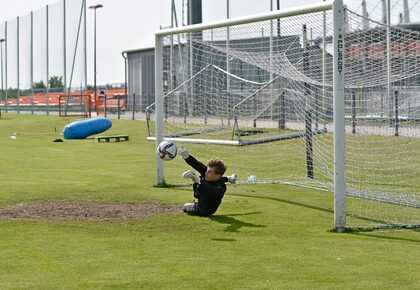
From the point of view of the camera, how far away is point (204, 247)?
314 inches

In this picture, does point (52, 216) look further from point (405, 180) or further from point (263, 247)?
point (405, 180)

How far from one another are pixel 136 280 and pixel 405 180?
8432 millimetres

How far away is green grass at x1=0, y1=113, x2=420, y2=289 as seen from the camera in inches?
258

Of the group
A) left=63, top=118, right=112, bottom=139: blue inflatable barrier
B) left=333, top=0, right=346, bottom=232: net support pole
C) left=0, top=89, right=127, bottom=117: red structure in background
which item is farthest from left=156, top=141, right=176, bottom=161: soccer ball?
left=0, top=89, right=127, bottom=117: red structure in background

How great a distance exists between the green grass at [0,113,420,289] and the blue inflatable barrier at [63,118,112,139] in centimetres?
1328

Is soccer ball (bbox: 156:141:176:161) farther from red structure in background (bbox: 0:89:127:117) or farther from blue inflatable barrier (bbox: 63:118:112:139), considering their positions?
red structure in background (bbox: 0:89:127:117)

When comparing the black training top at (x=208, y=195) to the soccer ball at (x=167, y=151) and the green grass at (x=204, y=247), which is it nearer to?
the green grass at (x=204, y=247)

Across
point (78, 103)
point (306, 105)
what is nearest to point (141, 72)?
point (78, 103)

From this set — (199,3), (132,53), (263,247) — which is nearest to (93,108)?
(132,53)

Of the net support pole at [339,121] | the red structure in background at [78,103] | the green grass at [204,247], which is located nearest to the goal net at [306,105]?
the net support pole at [339,121]

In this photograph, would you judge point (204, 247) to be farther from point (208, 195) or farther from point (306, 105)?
point (306, 105)

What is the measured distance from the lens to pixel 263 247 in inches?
314

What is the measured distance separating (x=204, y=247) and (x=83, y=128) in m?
19.2

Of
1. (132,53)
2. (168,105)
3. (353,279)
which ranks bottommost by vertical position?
(353,279)
